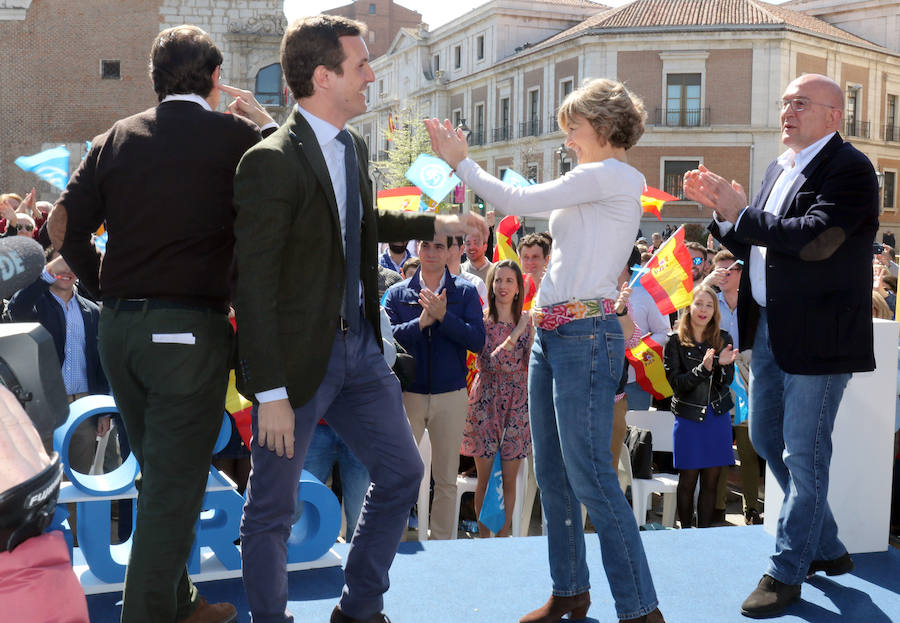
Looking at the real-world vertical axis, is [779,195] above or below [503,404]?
above

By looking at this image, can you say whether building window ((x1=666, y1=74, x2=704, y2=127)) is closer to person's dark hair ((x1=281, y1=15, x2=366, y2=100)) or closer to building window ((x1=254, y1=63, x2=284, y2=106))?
building window ((x1=254, y1=63, x2=284, y2=106))

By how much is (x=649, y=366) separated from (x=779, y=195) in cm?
373

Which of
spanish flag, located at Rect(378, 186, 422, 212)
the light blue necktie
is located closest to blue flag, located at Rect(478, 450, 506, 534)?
the light blue necktie

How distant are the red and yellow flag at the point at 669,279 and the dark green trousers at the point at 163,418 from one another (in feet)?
17.7

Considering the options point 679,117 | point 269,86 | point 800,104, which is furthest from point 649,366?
point 679,117

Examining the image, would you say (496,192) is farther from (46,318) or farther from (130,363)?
(46,318)

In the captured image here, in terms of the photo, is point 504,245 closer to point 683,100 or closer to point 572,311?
point 572,311

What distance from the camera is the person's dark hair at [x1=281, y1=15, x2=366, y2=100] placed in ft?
9.58

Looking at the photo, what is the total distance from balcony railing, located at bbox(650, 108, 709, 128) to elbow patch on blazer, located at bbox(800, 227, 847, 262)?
39081mm

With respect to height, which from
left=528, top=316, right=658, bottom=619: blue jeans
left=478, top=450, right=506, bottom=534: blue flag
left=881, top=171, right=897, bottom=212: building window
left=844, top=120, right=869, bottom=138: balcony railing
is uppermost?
left=844, top=120, right=869, bottom=138: balcony railing

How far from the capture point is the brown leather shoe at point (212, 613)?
3277 millimetres

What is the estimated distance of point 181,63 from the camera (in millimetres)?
2914

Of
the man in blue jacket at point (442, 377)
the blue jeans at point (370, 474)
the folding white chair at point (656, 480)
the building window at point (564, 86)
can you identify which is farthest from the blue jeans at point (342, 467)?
the building window at point (564, 86)

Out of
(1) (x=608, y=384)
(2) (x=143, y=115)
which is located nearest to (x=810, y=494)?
(1) (x=608, y=384)
